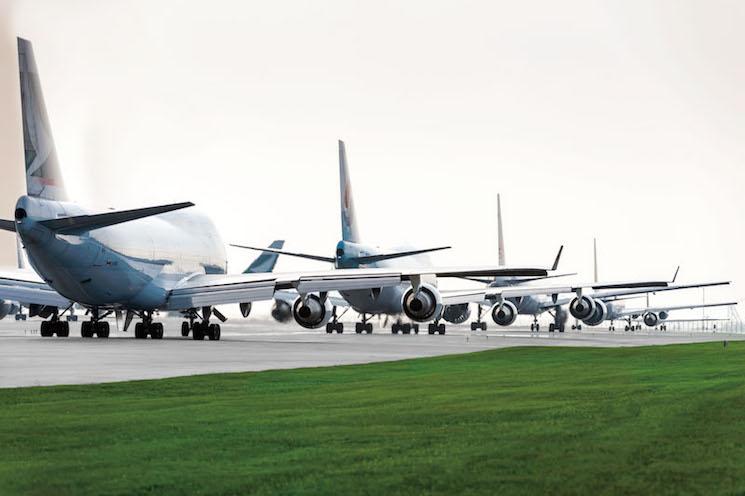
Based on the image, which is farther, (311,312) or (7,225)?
(311,312)

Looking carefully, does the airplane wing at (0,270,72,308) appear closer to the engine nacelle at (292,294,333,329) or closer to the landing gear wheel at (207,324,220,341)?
the landing gear wheel at (207,324,220,341)

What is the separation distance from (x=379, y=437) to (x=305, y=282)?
112 ft

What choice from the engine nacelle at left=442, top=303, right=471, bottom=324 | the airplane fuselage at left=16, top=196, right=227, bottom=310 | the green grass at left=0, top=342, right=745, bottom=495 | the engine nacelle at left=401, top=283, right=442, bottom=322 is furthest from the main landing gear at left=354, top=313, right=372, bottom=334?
the green grass at left=0, top=342, right=745, bottom=495

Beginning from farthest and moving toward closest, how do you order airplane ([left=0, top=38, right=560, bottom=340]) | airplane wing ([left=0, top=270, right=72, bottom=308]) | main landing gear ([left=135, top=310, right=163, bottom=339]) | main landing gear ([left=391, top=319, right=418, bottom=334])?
1. main landing gear ([left=391, top=319, right=418, bottom=334])
2. airplane wing ([left=0, top=270, right=72, bottom=308])
3. main landing gear ([left=135, top=310, right=163, bottom=339])
4. airplane ([left=0, top=38, right=560, bottom=340])

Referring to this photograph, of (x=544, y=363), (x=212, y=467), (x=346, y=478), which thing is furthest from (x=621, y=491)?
(x=544, y=363)

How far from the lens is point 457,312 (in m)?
81.9

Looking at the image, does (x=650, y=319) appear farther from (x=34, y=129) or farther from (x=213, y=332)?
(x=34, y=129)

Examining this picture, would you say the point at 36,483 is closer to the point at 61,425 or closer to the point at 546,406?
the point at 61,425

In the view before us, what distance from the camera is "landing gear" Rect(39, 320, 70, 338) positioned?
47.8m

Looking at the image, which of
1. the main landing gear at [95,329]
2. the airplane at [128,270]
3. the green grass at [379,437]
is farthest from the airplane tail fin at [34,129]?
the green grass at [379,437]

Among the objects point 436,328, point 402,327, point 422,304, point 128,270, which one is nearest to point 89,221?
point 128,270

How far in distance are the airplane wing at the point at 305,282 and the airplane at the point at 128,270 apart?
0.14 feet

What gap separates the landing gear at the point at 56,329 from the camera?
157ft

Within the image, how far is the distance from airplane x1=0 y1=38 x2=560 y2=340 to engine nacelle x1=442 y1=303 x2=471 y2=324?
3024 centimetres
